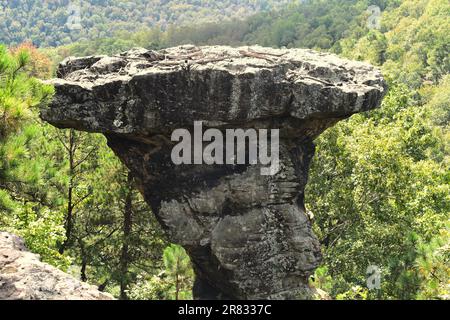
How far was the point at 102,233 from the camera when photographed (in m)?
19.0

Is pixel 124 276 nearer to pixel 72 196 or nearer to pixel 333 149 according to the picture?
pixel 72 196

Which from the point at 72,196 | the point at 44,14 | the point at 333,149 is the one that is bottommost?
the point at 72,196

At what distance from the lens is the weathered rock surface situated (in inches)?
304

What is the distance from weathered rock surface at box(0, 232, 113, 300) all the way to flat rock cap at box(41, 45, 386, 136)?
184 inches

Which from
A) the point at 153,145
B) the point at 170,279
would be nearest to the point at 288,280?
the point at 170,279

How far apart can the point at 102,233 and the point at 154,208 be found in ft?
19.0

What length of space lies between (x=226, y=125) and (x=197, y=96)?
1.05 m

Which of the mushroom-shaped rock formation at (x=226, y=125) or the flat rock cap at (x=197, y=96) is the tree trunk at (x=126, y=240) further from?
the flat rock cap at (x=197, y=96)

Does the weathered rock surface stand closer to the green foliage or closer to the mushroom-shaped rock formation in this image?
the mushroom-shaped rock formation

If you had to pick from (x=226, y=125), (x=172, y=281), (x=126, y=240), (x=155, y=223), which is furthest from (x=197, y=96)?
(x=126, y=240)

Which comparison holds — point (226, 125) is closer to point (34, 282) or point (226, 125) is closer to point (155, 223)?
point (34, 282)

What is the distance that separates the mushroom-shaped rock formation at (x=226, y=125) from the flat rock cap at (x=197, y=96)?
0.02m

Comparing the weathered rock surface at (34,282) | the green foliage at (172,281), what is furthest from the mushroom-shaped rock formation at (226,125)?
the weathered rock surface at (34,282)
